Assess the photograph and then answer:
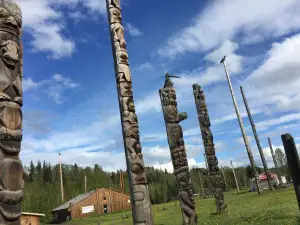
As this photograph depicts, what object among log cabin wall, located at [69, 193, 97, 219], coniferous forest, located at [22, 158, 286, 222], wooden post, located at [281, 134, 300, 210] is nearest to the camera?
wooden post, located at [281, 134, 300, 210]

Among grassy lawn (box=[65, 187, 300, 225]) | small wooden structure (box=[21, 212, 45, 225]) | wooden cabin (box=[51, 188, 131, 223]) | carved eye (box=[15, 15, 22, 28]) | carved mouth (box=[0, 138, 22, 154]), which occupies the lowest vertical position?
grassy lawn (box=[65, 187, 300, 225])

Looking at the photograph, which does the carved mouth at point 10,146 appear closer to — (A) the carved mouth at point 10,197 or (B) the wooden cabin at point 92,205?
(A) the carved mouth at point 10,197

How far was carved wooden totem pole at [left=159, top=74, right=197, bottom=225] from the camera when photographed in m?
12.4

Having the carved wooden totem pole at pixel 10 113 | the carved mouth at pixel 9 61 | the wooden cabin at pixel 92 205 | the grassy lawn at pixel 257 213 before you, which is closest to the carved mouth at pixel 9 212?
the carved wooden totem pole at pixel 10 113

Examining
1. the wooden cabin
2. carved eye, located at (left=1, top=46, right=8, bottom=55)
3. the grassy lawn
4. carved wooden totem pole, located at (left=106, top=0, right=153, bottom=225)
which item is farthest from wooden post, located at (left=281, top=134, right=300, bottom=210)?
the wooden cabin

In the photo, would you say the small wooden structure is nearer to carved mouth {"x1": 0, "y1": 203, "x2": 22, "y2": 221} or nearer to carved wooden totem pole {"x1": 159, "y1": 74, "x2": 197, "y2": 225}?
carved wooden totem pole {"x1": 159, "y1": 74, "x2": 197, "y2": 225}

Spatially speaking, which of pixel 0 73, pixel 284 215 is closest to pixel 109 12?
pixel 0 73

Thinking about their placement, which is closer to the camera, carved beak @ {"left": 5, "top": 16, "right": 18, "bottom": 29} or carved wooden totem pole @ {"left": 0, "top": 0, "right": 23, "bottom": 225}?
carved wooden totem pole @ {"left": 0, "top": 0, "right": 23, "bottom": 225}

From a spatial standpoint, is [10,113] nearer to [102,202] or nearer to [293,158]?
[293,158]

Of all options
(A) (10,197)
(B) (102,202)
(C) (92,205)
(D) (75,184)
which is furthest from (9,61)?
(D) (75,184)

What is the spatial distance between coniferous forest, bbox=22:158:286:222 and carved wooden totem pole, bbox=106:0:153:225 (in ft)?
107

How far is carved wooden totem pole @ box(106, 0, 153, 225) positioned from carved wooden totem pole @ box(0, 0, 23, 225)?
166 inches

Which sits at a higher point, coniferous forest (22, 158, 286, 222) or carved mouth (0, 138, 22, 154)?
coniferous forest (22, 158, 286, 222)

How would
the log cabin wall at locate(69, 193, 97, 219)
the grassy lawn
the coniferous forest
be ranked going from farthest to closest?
the coniferous forest
the log cabin wall at locate(69, 193, 97, 219)
the grassy lawn
